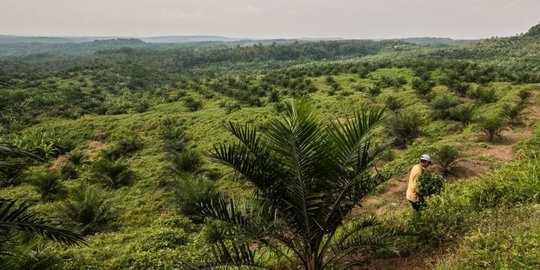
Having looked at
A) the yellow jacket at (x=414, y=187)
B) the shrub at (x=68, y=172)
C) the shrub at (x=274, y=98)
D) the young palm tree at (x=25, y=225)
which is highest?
the young palm tree at (x=25, y=225)

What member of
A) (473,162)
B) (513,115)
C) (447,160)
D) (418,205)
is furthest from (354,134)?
(513,115)

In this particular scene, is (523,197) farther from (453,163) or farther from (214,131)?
(214,131)

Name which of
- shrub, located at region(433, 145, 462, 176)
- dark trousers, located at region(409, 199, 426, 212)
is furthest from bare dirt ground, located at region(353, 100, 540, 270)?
dark trousers, located at region(409, 199, 426, 212)

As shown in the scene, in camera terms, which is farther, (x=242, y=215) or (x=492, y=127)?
(x=492, y=127)

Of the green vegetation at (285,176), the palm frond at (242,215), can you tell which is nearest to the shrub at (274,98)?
the green vegetation at (285,176)

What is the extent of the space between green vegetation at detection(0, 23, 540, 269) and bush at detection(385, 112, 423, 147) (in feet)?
0.18

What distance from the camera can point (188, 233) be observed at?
10391mm

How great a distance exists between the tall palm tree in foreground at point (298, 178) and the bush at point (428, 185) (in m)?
2.25

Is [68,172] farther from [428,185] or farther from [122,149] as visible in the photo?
[428,185]

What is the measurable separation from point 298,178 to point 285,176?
0.93ft

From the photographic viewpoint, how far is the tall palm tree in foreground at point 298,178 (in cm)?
425

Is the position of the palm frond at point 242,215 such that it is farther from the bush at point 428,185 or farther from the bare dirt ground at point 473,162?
the bare dirt ground at point 473,162

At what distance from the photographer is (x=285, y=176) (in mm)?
4648

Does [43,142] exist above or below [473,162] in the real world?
below
